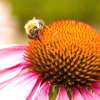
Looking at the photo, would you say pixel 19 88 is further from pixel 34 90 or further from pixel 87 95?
pixel 87 95

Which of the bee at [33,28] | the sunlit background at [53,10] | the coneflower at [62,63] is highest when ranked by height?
the sunlit background at [53,10]

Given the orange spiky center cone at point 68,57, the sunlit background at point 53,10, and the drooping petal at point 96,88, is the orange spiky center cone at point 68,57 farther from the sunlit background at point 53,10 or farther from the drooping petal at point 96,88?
the sunlit background at point 53,10

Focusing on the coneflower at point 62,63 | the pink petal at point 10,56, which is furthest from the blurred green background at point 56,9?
the coneflower at point 62,63

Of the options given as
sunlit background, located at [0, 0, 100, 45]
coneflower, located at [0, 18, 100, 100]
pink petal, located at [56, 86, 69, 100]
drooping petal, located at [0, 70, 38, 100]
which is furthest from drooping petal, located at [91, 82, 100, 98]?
sunlit background, located at [0, 0, 100, 45]

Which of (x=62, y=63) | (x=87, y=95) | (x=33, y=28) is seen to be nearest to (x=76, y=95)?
(x=87, y=95)

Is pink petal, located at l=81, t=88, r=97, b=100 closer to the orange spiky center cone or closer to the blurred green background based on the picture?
→ the orange spiky center cone
